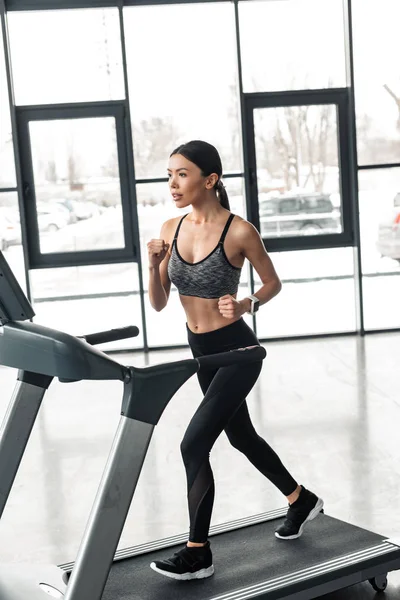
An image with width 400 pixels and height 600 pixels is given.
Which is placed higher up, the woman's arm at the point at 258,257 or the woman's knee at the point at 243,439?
the woman's arm at the point at 258,257

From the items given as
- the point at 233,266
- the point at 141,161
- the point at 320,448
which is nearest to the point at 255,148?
the point at 141,161

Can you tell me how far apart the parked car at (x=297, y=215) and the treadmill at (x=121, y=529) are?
418cm

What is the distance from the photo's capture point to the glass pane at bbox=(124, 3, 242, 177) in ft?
22.4

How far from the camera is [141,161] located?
22.9 ft

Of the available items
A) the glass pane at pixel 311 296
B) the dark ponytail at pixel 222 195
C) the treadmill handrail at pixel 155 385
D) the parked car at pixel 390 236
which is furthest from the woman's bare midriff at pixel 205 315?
the parked car at pixel 390 236

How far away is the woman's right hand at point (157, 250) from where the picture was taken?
9.04 ft

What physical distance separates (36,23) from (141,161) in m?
1.38

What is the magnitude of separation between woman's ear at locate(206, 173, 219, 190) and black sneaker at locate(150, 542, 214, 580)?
46.3 inches

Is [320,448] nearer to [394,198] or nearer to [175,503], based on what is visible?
[175,503]

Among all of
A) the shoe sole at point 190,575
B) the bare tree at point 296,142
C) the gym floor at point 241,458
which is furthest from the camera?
the bare tree at point 296,142

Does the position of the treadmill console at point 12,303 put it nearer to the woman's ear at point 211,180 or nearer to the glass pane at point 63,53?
the woman's ear at point 211,180

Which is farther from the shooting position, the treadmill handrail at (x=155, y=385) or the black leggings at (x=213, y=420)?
the black leggings at (x=213, y=420)

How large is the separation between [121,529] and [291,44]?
558 cm

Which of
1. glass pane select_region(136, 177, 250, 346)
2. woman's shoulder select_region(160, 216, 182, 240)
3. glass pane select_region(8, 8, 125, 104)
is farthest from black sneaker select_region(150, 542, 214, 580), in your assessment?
glass pane select_region(8, 8, 125, 104)
